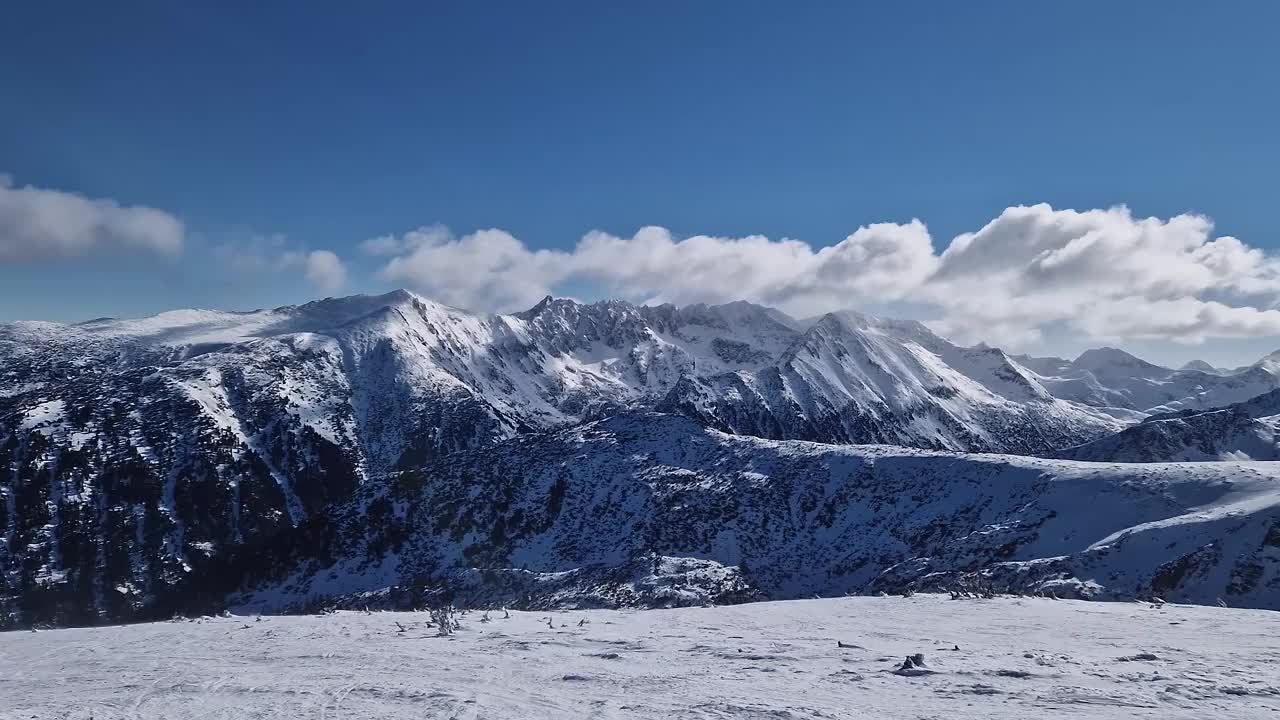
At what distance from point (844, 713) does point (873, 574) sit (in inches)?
2941

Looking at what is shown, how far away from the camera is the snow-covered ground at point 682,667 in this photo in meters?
12.7

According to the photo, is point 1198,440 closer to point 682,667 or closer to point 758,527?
point 758,527

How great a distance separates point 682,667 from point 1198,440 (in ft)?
597

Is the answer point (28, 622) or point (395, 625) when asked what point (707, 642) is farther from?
point (28, 622)

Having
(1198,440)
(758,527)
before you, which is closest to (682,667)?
(758,527)

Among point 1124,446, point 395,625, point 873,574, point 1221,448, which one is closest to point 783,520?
point 873,574

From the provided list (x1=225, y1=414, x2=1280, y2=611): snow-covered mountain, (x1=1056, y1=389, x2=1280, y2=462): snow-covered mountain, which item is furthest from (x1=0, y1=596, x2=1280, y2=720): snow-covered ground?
(x1=1056, y1=389, x2=1280, y2=462): snow-covered mountain

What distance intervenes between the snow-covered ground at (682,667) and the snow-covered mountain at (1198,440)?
6087 inches

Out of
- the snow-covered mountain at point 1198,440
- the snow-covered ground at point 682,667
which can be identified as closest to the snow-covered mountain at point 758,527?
the snow-covered ground at point 682,667

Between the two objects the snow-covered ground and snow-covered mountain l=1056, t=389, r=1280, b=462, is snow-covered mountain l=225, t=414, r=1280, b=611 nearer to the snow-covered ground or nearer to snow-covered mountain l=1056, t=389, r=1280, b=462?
the snow-covered ground

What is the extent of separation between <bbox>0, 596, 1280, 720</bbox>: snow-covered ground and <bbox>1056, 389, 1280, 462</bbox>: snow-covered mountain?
155 m

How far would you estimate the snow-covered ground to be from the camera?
500 inches

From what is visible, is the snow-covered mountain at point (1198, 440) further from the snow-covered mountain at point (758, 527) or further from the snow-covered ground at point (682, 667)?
the snow-covered ground at point (682, 667)

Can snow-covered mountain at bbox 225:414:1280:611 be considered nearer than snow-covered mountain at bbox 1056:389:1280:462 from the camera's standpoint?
Yes
